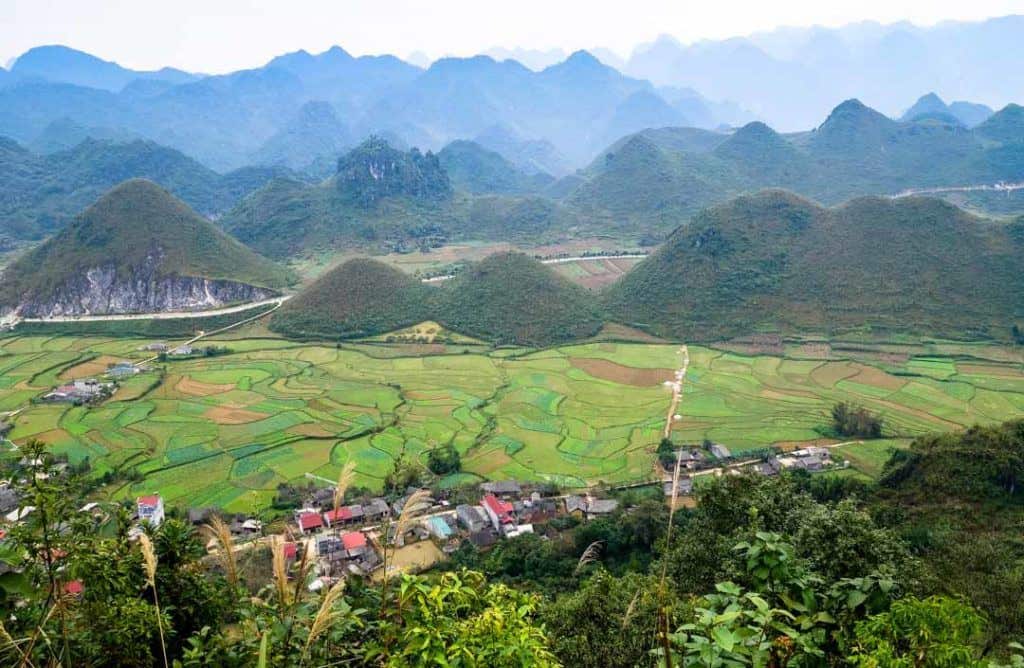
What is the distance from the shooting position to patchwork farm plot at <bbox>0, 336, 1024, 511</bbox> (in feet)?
127

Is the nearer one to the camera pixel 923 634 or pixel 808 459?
pixel 923 634

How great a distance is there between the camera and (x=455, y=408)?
47.8m

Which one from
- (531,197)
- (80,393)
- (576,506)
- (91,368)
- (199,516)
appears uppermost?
(531,197)

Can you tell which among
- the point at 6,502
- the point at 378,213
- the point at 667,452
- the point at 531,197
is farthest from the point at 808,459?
the point at 531,197

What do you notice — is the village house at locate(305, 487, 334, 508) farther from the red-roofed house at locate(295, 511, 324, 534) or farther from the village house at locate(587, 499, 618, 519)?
the village house at locate(587, 499, 618, 519)

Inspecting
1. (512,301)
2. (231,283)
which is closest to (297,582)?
(512,301)

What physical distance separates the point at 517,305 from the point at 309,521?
43635 mm

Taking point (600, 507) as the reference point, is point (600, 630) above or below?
above

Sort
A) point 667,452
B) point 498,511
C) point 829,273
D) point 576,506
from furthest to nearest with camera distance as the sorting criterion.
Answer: point 829,273, point 667,452, point 576,506, point 498,511

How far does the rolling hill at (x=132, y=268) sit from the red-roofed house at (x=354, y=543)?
62324 mm

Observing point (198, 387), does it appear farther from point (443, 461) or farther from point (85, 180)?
point (85, 180)

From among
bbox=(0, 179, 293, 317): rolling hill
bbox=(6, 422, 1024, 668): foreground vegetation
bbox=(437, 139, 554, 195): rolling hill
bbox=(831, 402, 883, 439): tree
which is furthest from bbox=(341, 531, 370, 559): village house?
bbox=(437, 139, 554, 195): rolling hill

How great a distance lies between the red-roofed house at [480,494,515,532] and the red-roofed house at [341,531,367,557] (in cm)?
659

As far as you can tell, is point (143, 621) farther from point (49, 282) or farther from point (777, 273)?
point (49, 282)
